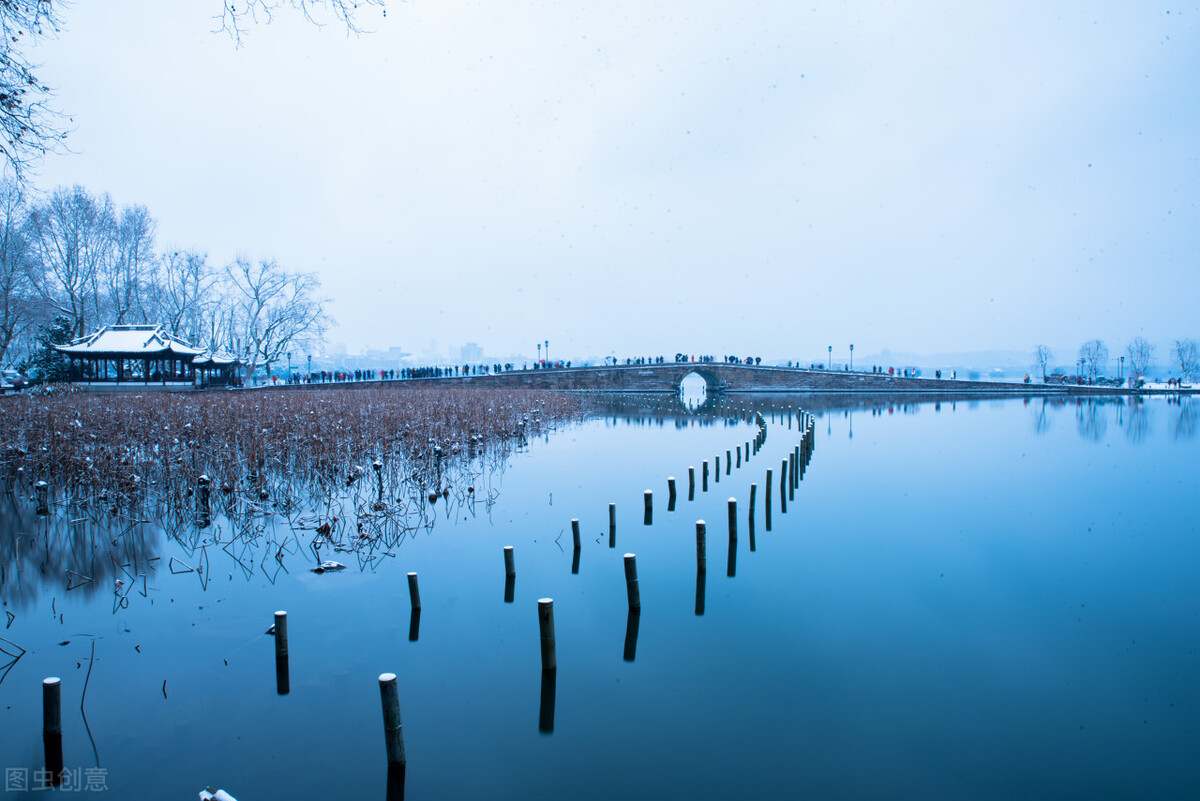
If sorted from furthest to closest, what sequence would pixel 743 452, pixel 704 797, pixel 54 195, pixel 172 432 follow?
pixel 54 195, pixel 743 452, pixel 172 432, pixel 704 797

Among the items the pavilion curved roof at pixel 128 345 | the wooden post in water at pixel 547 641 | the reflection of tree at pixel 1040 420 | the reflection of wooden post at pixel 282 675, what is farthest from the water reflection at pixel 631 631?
the pavilion curved roof at pixel 128 345

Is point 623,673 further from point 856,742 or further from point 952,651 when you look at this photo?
point 952,651

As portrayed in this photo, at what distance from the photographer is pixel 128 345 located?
34.5 meters

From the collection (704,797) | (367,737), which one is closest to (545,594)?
(367,737)

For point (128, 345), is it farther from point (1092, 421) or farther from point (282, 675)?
point (1092, 421)

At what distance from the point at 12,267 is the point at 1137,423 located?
55.4 meters

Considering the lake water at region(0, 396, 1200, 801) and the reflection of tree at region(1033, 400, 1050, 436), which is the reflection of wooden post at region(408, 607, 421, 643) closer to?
the lake water at region(0, 396, 1200, 801)

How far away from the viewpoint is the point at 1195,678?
671 cm

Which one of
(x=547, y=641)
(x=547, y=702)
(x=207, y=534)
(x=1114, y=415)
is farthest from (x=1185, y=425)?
(x=207, y=534)

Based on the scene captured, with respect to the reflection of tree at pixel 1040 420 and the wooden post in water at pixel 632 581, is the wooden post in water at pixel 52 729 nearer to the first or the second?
the wooden post in water at pixel 632 581

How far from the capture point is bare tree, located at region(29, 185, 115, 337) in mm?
36844

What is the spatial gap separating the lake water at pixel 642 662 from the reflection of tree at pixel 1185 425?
18.0 meters

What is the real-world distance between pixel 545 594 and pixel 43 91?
778 centimetres

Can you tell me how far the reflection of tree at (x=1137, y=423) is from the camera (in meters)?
26.3
